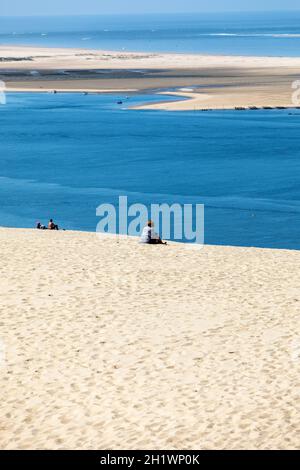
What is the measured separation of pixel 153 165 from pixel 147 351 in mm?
32805

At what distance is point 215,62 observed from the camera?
10125cm

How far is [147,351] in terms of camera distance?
42.9 ft

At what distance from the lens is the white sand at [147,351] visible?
1070cm

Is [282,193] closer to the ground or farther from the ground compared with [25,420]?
farther from the ground

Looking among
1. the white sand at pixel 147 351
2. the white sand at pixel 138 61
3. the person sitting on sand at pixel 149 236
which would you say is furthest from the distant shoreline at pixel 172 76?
the white sand at pixel 147 351

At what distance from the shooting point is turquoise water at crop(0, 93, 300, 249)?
109ft

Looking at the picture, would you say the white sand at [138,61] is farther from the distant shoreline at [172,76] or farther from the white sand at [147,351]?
the white sand at [147,351]

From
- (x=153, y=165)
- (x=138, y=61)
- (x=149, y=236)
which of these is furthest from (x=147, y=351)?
(x=138, y=61)

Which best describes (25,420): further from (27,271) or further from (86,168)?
(86,168)

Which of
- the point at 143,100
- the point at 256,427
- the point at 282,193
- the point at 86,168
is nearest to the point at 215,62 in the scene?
the point at 143,100

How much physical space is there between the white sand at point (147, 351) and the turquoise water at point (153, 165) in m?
11.4
